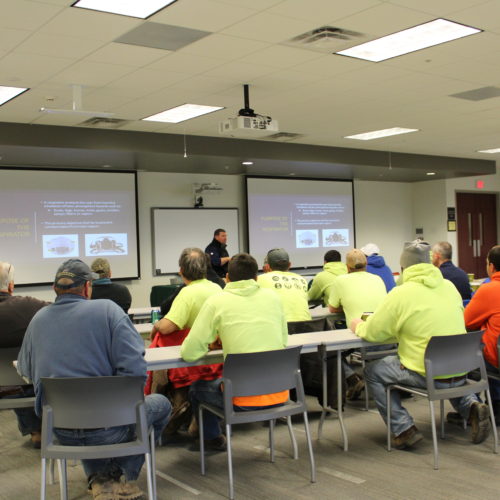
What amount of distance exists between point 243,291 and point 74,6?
6.70 ft

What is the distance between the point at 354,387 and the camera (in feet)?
16.6

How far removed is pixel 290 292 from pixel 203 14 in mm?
2133

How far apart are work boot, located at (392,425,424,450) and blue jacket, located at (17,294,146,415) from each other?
1.86 meters

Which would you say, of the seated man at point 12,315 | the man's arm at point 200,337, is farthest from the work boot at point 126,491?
the seated man at point 12,315

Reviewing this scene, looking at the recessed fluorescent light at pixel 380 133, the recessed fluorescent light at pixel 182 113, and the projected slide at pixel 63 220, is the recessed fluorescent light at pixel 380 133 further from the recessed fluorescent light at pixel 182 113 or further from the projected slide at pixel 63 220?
the projected slide at pixel 63 220

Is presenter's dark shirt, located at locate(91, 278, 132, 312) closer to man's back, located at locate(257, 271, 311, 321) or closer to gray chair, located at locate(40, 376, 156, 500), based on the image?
man's back, located at locate(257, 271, 311, 321)

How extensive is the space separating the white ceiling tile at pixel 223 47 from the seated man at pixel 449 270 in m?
2.35

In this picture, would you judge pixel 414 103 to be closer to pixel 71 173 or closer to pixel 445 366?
pixel 445 366

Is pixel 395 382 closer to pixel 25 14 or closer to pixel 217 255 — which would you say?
pixel 25 14

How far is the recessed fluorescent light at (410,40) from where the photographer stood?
4441 millimetres

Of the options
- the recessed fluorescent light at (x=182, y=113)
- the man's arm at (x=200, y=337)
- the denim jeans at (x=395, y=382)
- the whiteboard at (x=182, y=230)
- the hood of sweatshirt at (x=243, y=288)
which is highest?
the recessed fluorescent light at (x=182, y=113)

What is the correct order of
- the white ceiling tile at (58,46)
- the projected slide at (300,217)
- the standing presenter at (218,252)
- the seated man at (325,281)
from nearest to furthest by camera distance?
the white ceiling tile at (58,46) < the seated man at (325,281) < the standing presenter at (218,252) < the projected slide at (300,217)

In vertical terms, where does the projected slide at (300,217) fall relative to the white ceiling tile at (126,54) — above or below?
below

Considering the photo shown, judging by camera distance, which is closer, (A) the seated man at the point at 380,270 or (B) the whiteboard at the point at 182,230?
(A) the seated man at the point at 380,270
